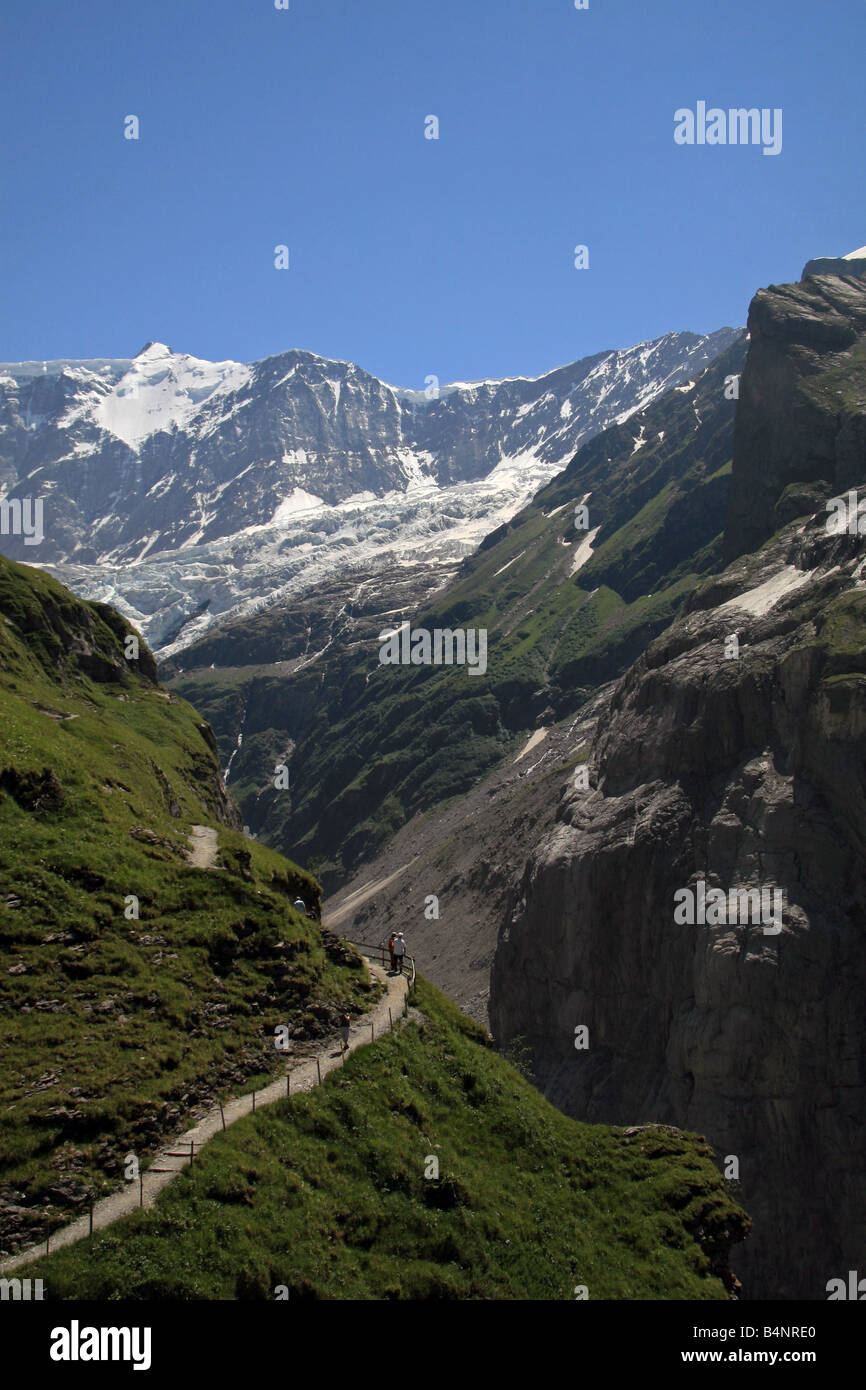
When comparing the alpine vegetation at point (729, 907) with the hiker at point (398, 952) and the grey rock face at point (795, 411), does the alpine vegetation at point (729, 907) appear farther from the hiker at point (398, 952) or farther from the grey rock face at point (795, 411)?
the grey rock face at point (795, 411)

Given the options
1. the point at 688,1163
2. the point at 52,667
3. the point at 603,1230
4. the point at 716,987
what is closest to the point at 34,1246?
the point at 603,1230

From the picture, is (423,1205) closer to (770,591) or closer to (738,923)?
(738,923)

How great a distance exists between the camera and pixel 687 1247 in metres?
32.0

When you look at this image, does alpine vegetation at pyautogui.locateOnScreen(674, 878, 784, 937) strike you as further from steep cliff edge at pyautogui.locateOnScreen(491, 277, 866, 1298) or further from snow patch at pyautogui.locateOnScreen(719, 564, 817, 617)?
snow patch at pyautogui.locateOnScreen(719, 564, 817, 617)

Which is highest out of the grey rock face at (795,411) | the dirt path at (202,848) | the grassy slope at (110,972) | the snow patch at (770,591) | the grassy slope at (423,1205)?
the grey rock face at (795,411)

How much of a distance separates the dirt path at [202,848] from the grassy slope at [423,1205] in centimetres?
1010

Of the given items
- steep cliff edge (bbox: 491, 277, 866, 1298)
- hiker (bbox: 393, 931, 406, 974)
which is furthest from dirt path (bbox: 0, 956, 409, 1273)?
steep cliff edge (bbox: 491, 277, 866, 1298)

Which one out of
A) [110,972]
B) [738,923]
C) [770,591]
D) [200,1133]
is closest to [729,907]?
[738,923]

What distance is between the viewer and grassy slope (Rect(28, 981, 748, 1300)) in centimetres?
2202

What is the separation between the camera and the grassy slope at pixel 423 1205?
2202 centimetres

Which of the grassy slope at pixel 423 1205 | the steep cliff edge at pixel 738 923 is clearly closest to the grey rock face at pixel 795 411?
the steep cliff edge at pixel 738 923

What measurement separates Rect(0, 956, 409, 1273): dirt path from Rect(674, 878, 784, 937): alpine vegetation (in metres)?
48.6
